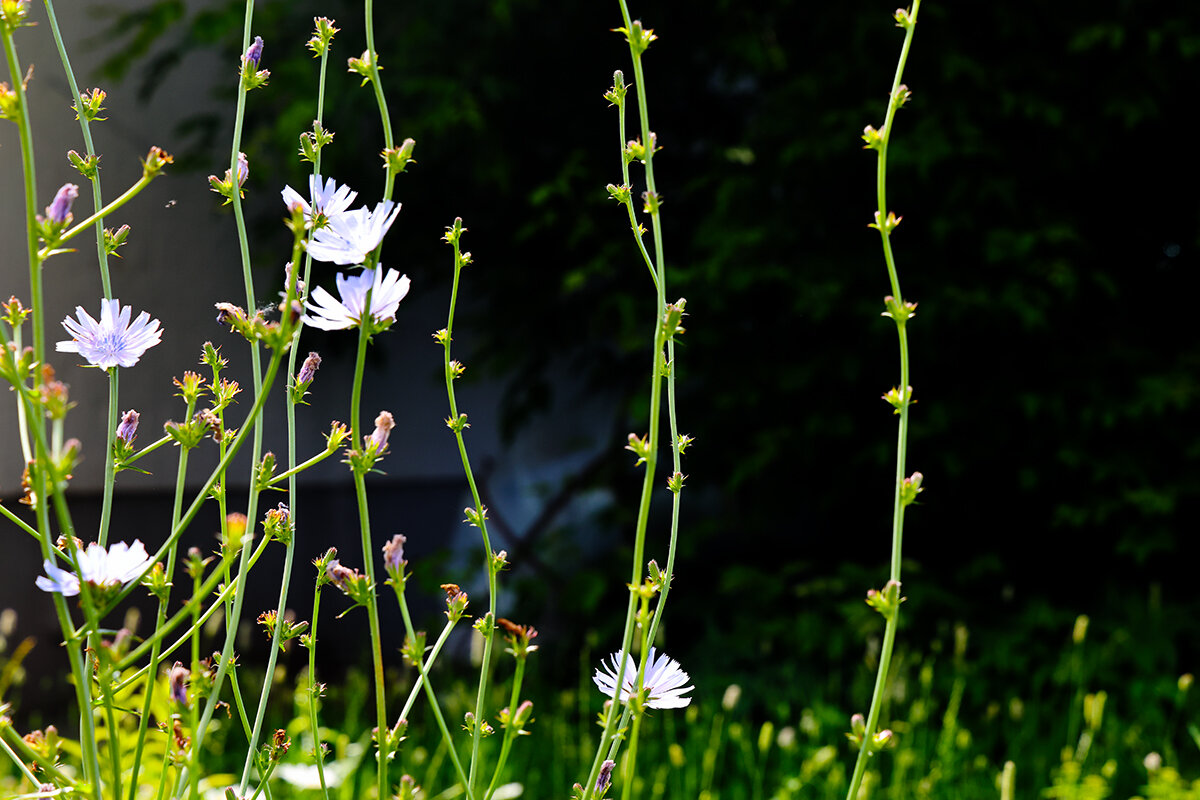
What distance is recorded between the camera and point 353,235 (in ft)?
1.93

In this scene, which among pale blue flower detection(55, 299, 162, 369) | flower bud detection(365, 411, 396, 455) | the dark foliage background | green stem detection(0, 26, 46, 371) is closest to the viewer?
green stem detection(0, 26, 46, 371)

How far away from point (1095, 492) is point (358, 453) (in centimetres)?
316

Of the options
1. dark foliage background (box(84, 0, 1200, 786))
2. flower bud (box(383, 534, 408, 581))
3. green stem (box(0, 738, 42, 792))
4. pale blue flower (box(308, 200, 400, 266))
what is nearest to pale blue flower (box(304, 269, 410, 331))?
pale blue flower (box(308, 200, 400, 266))

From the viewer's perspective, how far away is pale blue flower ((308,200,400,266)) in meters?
0.57

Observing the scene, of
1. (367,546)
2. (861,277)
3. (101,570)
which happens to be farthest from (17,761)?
(861,277)

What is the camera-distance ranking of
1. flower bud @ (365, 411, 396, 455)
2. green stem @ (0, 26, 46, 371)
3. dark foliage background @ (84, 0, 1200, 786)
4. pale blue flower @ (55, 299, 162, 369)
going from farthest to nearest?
dark foliage background @ (84, 0, 1200, 786) → pale blue flower @ (55, 299, 162, 369) → flower bud @ (365, 411, 396, 455) → green stem @ (0, 26, 46, 371)

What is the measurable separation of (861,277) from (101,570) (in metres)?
3.02

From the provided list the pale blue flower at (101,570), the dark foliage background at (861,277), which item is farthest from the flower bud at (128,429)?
the dark foliage background at (861,277)

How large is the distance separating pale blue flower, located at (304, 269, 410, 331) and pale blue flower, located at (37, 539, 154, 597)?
17cm

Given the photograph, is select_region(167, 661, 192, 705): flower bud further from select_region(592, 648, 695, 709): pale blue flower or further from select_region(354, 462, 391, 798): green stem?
select_region(592, 648, 695, 709): pale blue flower

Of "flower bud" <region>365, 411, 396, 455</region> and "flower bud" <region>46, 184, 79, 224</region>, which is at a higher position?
"flower bud" <region>46, 184, 79, 224</region>

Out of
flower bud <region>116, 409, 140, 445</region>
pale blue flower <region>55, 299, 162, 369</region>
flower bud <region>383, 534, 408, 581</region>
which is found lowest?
flower bud <region>383, 534, 408, 581</region>

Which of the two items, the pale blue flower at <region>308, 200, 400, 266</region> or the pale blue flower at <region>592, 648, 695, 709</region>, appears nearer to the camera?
the pale blue flower at <region>308, 200, 400, 266</region>

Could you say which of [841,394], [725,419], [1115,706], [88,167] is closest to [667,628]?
[725,419]
